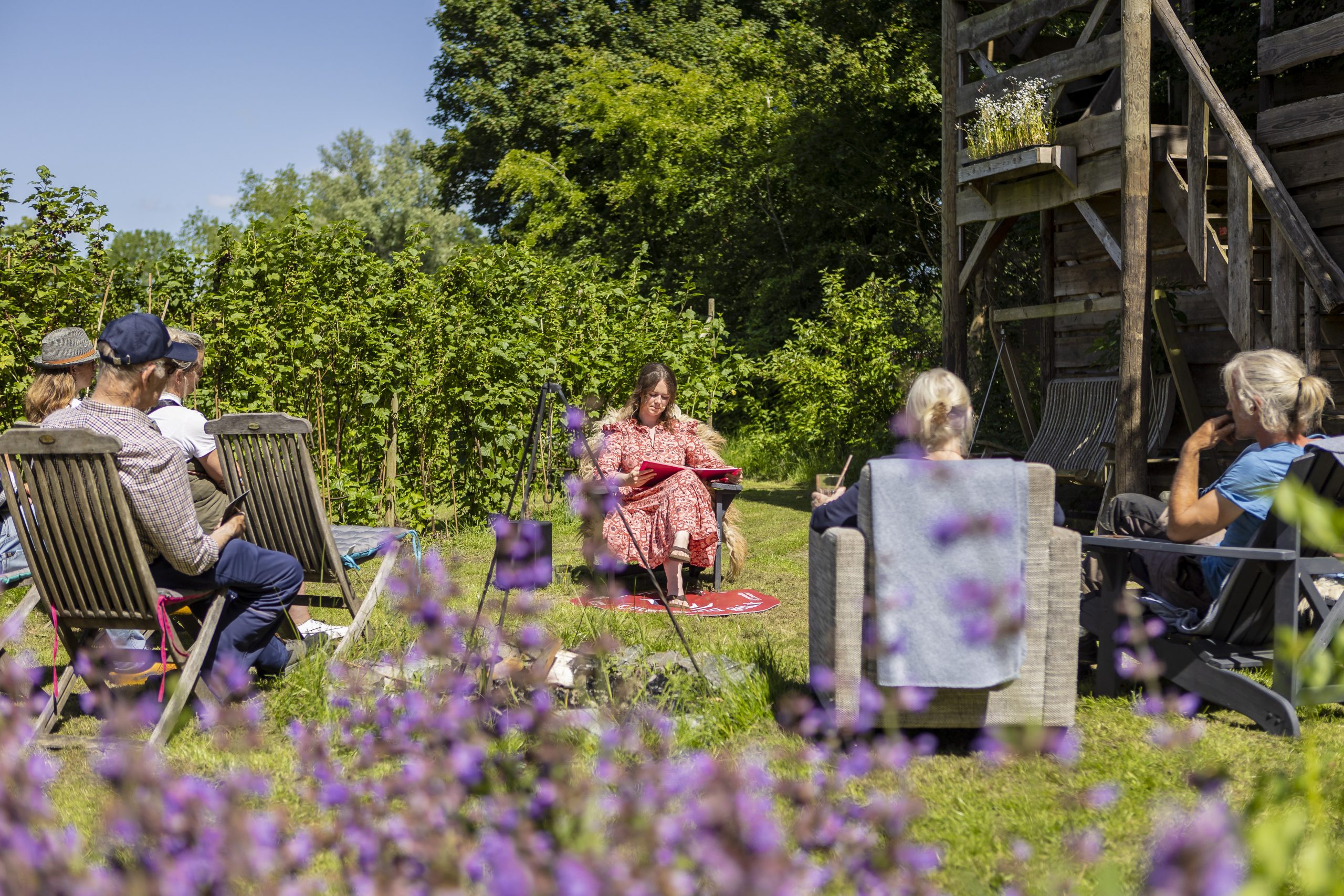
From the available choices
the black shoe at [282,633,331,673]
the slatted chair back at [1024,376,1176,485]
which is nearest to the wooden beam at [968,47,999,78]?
the slatted chair back at [1024,376,1176,485]

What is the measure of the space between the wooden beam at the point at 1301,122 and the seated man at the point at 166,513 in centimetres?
618

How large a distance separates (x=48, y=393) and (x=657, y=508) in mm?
2948

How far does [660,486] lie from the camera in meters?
6.16

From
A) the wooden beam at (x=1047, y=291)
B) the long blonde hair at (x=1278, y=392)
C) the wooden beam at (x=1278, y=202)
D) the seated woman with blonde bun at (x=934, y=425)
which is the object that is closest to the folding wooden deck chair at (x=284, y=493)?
the seated woman with blonde bun at (x=934, y=425)

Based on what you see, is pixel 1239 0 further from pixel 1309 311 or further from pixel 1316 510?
pixel 1316 510

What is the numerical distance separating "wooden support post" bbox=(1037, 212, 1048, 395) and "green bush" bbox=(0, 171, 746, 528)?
177 inches

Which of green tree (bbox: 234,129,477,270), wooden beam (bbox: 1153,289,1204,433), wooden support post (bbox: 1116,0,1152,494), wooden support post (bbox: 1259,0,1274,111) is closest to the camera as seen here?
wooden support post (bbox: 1116,0,1152,494)

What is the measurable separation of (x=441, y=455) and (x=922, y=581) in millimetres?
4986

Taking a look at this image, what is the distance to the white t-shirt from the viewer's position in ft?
14.1

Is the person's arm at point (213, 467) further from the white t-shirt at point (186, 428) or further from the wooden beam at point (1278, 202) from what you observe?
the wooden beam at point (1278, 202)

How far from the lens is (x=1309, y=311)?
20.3 ft

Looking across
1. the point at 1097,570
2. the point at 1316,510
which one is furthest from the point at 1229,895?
the point at 1097,570

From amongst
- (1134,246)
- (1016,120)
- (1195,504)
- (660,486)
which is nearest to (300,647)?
(660,486)

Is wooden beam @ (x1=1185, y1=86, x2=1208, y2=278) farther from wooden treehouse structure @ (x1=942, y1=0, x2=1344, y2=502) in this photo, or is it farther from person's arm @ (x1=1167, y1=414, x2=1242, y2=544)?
person's arm @ (x1=1167, y1=414, x2=1242, y2=544)
